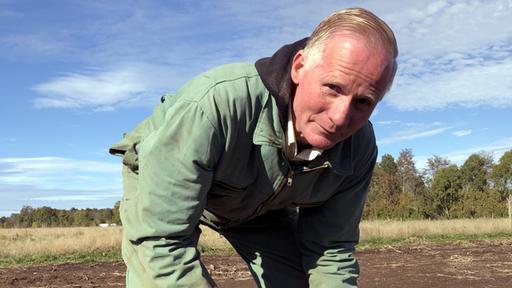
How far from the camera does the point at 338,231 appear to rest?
9.01ft

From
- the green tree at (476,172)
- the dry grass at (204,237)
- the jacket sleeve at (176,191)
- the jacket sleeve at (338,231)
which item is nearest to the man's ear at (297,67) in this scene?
the jacket sleeve at (176,191)

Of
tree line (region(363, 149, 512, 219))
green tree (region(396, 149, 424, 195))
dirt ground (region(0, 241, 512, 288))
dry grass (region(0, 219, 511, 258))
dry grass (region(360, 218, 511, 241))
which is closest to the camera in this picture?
dirt ground (region(0, 241, 512, 288))

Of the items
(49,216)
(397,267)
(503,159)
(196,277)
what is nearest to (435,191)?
(503,159)

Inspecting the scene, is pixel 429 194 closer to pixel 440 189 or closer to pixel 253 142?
pixel 440 189

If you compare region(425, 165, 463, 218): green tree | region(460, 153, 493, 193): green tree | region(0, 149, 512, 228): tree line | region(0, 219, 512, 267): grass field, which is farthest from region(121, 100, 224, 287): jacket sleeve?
region(460, 153, 493, 193): green tree

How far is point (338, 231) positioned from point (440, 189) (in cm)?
4688

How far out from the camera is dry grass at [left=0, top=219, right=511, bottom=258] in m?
17.8

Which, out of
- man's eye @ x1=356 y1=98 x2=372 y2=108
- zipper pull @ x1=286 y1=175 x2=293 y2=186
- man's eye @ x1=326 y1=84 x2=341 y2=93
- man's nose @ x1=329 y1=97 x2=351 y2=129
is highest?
man's eye @ x1=326 y1=84 x2=341 y2=93

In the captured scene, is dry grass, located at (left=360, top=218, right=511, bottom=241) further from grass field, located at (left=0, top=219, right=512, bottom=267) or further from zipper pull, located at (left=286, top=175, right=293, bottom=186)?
zipper pull, located at (left=286, top=175, right=293, bottom=186)

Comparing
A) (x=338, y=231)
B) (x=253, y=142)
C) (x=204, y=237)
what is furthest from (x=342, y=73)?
(x=204, y=237)

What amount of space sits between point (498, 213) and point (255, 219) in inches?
1578

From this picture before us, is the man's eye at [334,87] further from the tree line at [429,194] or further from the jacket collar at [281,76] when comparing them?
the tree line at [429,194]

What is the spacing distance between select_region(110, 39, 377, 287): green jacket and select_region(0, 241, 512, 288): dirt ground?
7.44m

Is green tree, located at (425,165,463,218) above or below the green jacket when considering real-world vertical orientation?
below
